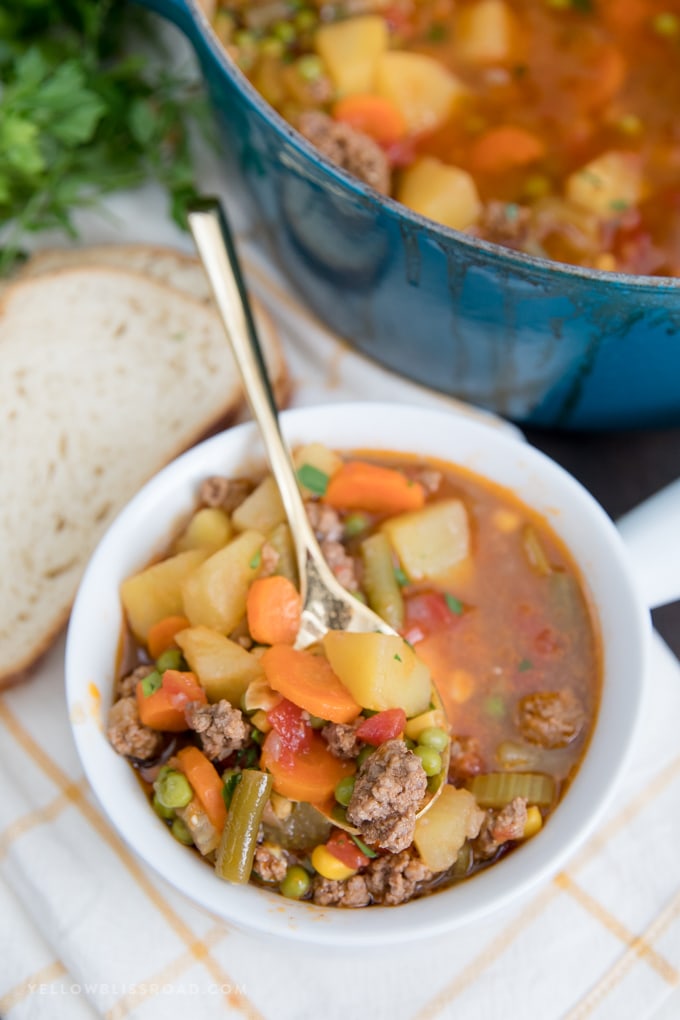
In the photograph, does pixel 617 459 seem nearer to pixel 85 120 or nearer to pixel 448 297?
pixel 448 297

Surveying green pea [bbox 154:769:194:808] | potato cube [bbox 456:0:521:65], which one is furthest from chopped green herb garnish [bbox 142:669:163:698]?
potato cube [bbox 456:0:521:65]

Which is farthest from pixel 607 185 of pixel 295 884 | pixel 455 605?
pixel 295 884

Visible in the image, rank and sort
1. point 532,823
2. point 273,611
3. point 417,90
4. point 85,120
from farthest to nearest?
point 417,90 → point 85,120 → point 273,611 → point 532,823

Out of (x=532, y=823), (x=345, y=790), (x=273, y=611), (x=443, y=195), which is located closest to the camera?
(x=345, y=790)

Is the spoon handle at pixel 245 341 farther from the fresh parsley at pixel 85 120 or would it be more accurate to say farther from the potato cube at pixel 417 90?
the potato cube at pixel 417 90

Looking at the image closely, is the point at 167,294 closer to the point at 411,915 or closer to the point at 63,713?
the point at 63,713

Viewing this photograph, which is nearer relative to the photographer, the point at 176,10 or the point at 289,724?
the point at 289,724

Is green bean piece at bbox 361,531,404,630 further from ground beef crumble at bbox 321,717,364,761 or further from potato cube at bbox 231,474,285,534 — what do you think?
ground beef crumble at bbox 321,717,364,761

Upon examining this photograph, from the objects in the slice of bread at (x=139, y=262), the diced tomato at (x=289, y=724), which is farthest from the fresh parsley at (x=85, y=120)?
the diced tomato at (x=289, y=724)
